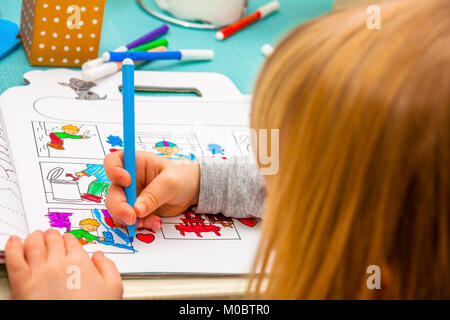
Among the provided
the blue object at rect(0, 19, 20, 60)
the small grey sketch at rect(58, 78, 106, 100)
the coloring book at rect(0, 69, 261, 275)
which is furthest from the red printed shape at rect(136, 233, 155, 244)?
the blue object at rect(0, 19, 20, 60)

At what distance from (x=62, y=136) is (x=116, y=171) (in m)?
0.11

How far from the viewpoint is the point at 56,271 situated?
39 centimetres

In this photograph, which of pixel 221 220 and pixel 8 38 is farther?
pixel 8 38

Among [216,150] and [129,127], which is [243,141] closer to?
[216,150]

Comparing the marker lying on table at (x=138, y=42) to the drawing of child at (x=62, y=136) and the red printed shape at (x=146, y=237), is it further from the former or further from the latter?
the red printed shape at (x=146, y=237)

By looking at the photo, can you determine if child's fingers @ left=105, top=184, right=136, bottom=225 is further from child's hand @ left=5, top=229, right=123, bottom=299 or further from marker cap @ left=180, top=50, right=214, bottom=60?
marker cap @ left=180, top=50, right=214, bottom=60

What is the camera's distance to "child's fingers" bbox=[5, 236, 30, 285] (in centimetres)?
37

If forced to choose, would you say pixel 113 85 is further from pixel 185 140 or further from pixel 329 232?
pixel 329 232

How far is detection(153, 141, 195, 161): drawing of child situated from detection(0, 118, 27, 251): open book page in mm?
146

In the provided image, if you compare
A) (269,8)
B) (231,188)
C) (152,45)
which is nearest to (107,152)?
(231,188)

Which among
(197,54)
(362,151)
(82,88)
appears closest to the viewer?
(362,151)

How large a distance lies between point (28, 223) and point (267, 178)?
0.19 metres

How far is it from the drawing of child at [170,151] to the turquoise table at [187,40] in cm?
18
